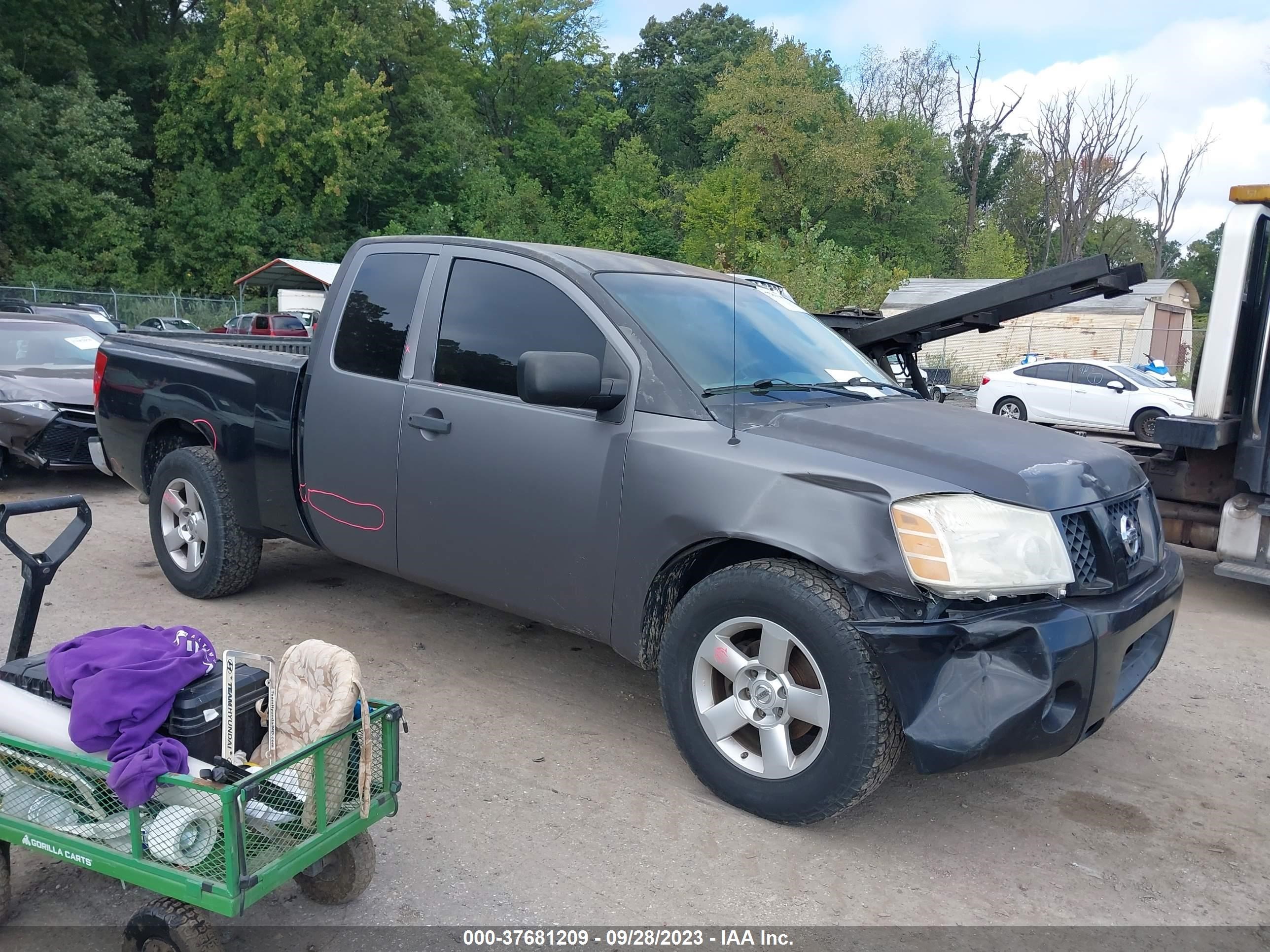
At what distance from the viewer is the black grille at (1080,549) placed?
129 inches

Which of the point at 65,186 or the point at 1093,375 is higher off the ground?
the point at 65,186

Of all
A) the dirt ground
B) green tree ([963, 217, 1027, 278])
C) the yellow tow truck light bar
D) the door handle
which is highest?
green tree ([963, 217, 1027, 278])

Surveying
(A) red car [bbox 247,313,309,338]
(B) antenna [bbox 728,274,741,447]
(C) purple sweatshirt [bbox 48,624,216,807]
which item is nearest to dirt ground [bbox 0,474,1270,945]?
(C) purple sweatshirt [bbox 48,624,216,807]

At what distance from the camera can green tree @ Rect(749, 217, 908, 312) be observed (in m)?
29.5

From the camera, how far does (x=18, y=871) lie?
10.1 feet

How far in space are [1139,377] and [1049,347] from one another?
15.3 meters

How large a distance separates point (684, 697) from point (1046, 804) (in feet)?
4.84

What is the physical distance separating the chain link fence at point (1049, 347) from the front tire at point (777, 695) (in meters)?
29.2

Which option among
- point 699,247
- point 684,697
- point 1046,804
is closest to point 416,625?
point 684,697

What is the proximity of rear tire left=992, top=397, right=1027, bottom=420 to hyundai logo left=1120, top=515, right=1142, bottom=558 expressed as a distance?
1634cm

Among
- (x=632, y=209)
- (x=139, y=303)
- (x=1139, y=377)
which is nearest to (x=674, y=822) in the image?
(x=1139, y=377)

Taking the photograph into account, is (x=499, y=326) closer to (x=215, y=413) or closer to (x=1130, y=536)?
(x=215, y=413)

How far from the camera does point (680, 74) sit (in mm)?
62000

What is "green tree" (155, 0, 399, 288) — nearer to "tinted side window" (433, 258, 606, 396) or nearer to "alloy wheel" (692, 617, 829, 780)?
"tinted side window" (433, 258, 606, 396)
